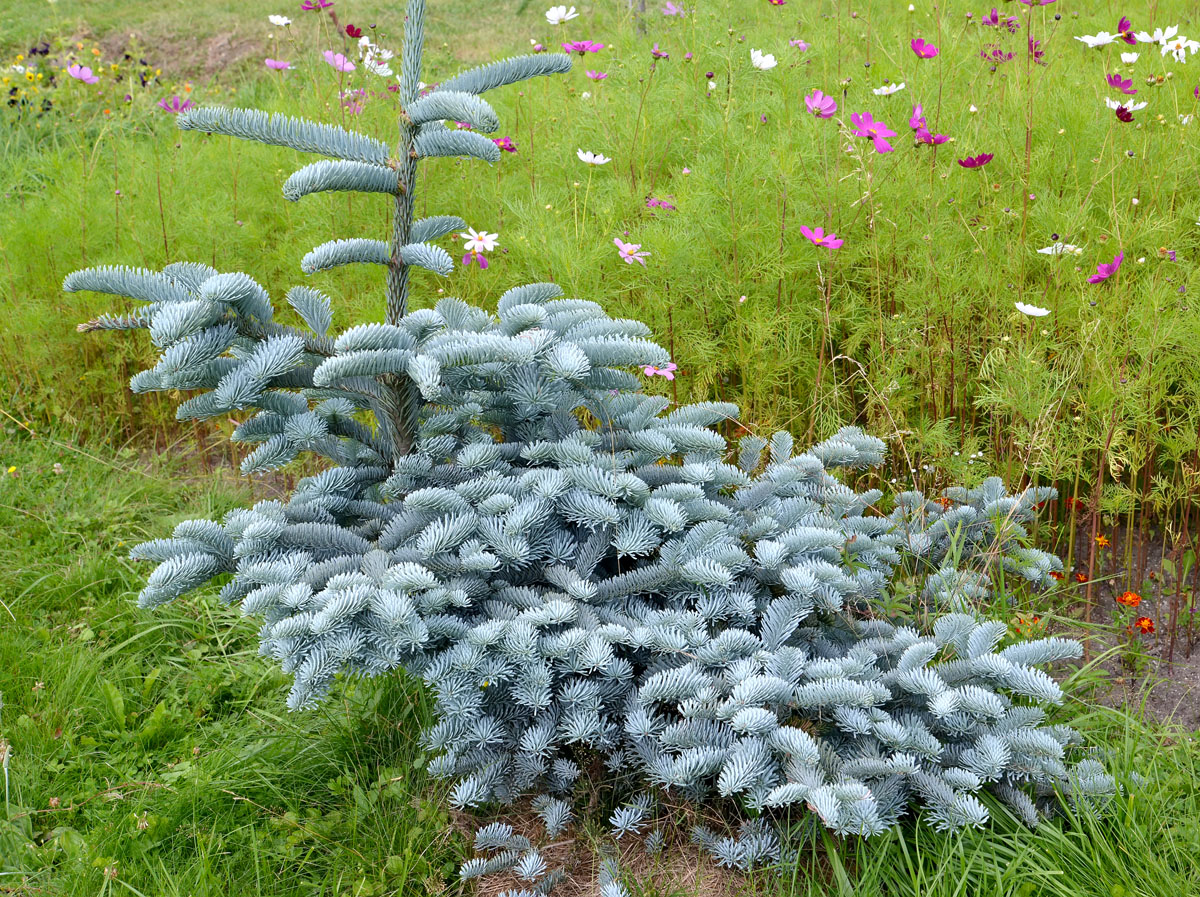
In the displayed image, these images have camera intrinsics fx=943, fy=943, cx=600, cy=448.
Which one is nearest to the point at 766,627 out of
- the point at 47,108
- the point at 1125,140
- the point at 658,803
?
the point at 658,803

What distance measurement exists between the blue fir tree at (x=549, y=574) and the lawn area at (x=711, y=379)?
0.14m

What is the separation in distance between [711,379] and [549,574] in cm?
133

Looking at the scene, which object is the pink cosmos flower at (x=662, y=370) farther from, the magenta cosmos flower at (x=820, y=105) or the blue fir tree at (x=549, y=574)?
the magenta cosmos flower at (x=820, y=105)

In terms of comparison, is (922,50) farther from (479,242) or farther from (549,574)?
(549,574)

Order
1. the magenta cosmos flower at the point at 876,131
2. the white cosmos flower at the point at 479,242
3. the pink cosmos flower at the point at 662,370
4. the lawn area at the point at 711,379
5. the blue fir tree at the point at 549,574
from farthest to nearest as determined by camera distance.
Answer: the white cosmos flower at the point at 479,242, the magenta cosmos flower at the point at 876,131, the pink cosmos flower at the point at 662,370, the lawn area at the point at 711,379, the blue fir tree at the point at 549,574

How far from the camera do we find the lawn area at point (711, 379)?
1.98 m

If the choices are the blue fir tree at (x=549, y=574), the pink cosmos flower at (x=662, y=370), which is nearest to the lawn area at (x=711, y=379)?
the pink cosmos flower at (x=662, y=370)

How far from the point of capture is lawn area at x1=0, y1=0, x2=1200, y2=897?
1979 millimetres

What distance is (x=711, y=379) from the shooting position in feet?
10.3

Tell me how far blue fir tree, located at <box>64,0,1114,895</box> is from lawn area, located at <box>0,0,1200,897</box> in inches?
5.4

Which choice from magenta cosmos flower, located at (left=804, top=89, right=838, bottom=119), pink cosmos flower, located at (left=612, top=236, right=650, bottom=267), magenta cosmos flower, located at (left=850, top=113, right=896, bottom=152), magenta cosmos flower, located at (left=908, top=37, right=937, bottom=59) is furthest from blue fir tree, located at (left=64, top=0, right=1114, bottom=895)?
magenta cosmos flower, located at (left=908, top=37, right=937, bottom=59)

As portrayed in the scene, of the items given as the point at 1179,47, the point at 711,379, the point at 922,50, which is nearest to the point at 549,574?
the point at 711,379

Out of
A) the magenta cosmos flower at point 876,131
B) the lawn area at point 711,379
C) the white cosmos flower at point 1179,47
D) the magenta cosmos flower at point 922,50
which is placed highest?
the white cosmos flower at point 1179,47

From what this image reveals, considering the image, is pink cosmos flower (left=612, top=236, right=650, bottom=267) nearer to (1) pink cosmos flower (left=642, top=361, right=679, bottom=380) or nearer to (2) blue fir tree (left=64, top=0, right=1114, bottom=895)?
(1) pink cosmos flower (left=642, top=361, right=679, bottom=380)
